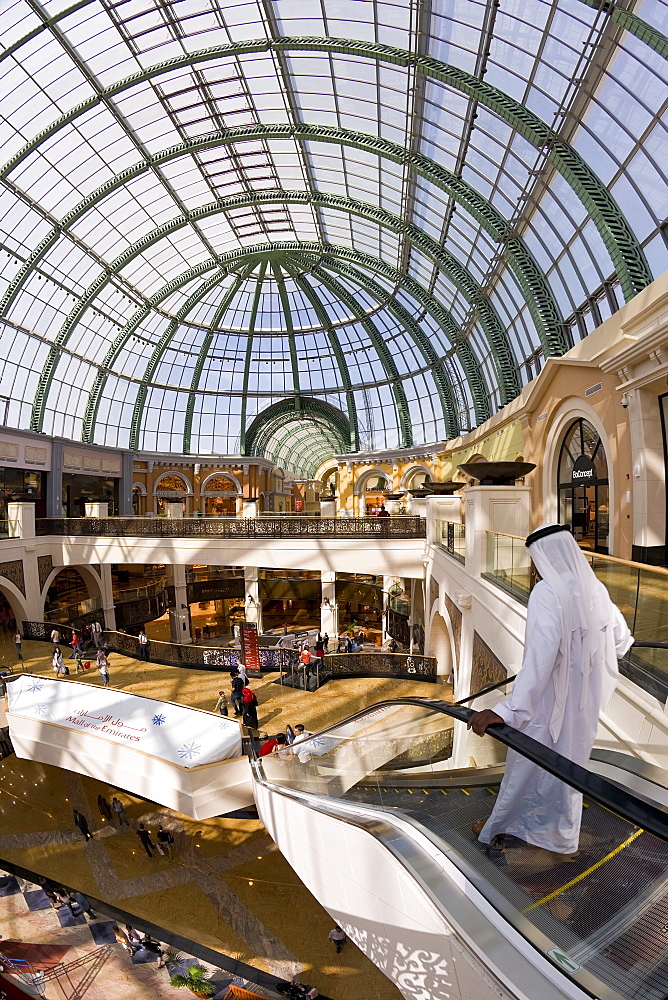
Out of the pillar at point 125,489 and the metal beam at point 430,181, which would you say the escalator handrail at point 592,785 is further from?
the pillar at point 125,489

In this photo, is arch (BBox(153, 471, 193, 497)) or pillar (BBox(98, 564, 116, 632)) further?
arch (BBox(153, 471, 193, 497))

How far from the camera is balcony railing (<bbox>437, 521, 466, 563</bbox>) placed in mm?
12250

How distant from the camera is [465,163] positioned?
2006cm

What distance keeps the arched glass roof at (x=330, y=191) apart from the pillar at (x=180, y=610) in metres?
12.9

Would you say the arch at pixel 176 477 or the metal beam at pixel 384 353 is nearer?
the metal beam at pixel 384 353

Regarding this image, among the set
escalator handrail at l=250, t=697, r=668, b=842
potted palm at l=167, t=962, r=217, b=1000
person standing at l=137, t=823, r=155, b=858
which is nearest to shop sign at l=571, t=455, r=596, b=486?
escalator handrail at l=250, t=697, r=668, b=842

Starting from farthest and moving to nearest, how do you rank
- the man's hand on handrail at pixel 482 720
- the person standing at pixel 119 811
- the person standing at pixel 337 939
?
1. the person standing at pixel 119 811
2. the person standing at pixel 337 939
3. the man's hand on handrail at pixel 482 720

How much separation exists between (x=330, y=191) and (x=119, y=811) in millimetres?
31581

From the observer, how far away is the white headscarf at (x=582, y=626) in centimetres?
348

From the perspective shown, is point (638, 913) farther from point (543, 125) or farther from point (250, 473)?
point (250, 473)

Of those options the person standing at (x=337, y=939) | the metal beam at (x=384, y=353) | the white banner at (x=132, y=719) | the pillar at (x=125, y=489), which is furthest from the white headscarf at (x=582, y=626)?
the pillar at (x=125, y=489)

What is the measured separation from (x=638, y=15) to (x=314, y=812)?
1484cm

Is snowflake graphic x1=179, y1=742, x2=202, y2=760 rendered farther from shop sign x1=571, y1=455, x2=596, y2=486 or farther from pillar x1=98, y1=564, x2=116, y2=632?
pillar x1=98, y1=564, x2=116, y2=632

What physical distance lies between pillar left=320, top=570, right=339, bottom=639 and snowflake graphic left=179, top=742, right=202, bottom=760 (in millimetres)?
13275
